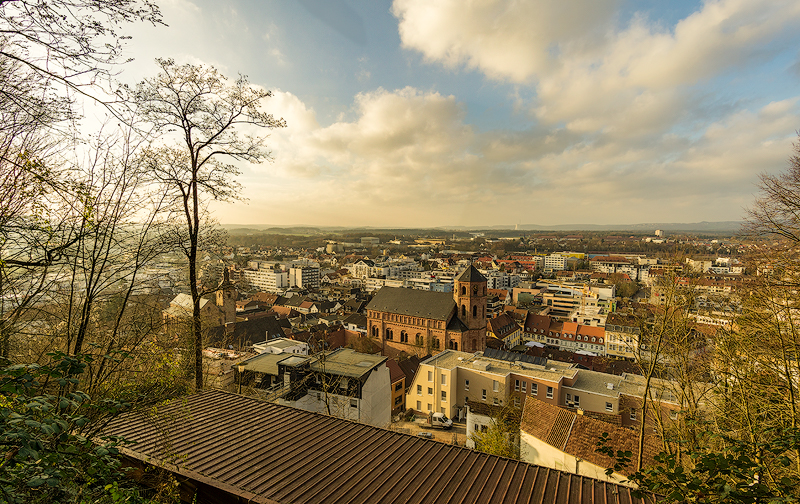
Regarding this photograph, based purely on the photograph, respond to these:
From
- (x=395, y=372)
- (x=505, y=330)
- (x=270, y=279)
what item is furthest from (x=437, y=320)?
(x=270, y=279)

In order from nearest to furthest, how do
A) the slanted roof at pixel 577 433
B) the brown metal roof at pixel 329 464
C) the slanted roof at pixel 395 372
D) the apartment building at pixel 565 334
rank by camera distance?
1. the brown metal roof at pixel 329 464
2. the slanted roof at pixel 577 433
3. the slanted roof at pixel 395 372
4. the apartment building at pixel 565 334

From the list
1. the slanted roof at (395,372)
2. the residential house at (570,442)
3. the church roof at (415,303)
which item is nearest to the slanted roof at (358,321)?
the church roof at (415,303)

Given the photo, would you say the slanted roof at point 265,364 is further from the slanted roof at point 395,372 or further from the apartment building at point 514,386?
the apartment building at point 514,386

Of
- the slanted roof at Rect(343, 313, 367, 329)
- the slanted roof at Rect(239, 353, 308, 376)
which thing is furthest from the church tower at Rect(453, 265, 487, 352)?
the slanted roof at Rect(239, 353, 308, 376)

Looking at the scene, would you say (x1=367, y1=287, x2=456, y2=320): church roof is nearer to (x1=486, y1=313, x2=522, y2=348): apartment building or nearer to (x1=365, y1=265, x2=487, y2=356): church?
(x1=365, y1=265, x2=487, y2=356): church

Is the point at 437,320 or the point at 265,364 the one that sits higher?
the point at 265,364

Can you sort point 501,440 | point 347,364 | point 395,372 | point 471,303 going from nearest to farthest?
point 501,440 → point 347,364 → point 395,372 → point 471,303

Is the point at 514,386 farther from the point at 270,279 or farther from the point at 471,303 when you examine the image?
the point at 270,279
